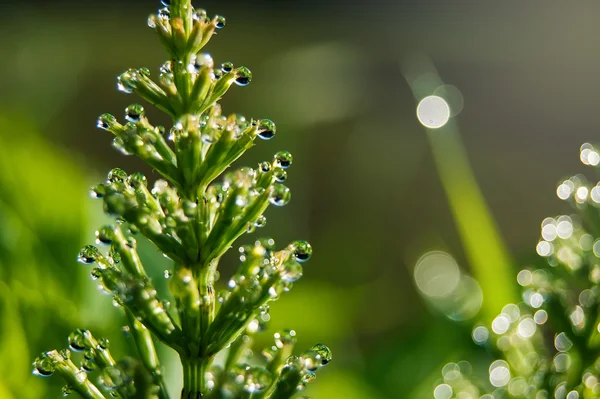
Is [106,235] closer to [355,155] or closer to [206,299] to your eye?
[206,299]

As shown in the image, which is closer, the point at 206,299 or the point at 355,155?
the point at 206,299

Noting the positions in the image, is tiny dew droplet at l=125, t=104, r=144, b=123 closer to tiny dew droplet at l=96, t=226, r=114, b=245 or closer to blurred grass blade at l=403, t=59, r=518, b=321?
tiny dew droplet at l=96, t=226, r=114, b=245

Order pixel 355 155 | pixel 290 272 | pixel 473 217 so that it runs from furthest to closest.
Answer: pixel 355 155
pixel 473 217
pixel 290 272

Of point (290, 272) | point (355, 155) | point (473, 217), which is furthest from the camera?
point (355, 155)

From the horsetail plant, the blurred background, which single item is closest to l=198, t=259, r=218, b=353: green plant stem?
the horsetail plant

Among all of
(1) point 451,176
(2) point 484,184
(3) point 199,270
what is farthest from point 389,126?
(3) point 199,270

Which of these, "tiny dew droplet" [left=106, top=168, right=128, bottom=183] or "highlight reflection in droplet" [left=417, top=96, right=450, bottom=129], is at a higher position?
"highlight reflection in droplet" [left=417, top=96, right=450, bottom=129]

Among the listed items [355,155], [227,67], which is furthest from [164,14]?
[355,155]

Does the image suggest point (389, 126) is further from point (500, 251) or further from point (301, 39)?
point (500, 251)
